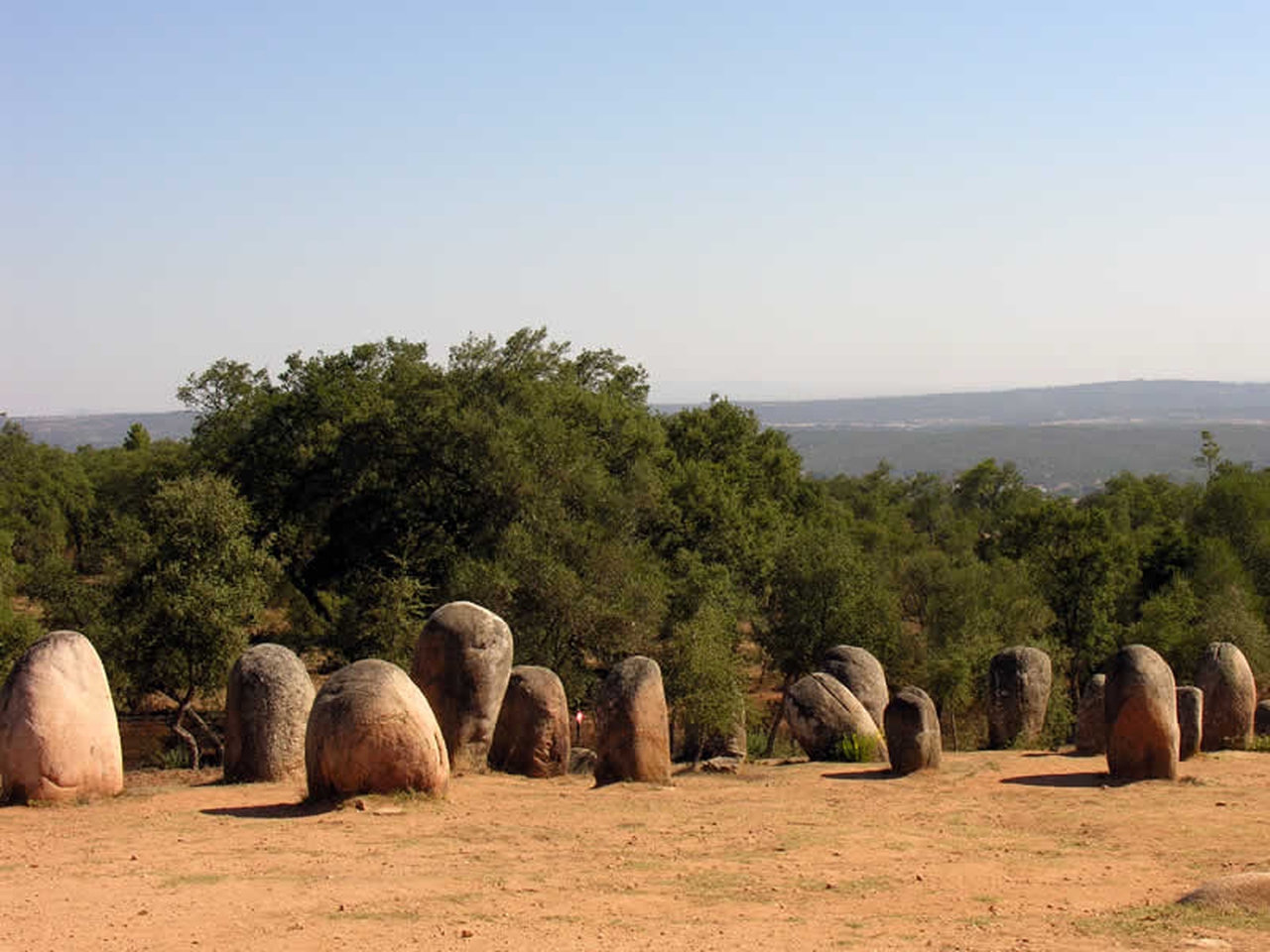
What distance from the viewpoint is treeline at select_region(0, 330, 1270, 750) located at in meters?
26.8

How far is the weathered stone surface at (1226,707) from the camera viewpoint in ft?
81.3

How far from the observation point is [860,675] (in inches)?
1089

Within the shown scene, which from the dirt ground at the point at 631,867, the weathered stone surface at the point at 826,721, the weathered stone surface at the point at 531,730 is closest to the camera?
the dirt ground at the point at 631,867

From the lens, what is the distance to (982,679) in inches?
1323

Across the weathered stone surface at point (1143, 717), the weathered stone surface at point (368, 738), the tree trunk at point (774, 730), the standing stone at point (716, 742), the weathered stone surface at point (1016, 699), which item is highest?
the weathered stone surface at point (368, 738)

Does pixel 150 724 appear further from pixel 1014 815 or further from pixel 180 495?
pixel 1014 815

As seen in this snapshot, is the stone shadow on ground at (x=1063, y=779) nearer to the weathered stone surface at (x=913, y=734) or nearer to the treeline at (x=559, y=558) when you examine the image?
the weathered stone surface at (x=913, y=734)

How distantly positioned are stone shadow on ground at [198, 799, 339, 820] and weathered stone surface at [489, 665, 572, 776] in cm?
460

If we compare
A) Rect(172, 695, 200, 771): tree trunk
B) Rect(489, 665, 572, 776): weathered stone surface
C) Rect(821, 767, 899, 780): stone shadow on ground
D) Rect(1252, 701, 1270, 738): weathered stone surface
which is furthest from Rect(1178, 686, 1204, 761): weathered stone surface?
Rect(172, 695, 200, 771): tree trunk

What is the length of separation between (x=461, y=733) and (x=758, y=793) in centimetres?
452

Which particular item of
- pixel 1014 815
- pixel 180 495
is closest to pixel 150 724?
pixel 180 495

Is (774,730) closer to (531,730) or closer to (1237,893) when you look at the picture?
(531,730)

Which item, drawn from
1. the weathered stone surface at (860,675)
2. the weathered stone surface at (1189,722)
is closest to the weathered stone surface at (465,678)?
the weathered stone surface at (860,675)

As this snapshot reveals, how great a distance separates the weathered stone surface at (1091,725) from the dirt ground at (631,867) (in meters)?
4.29
